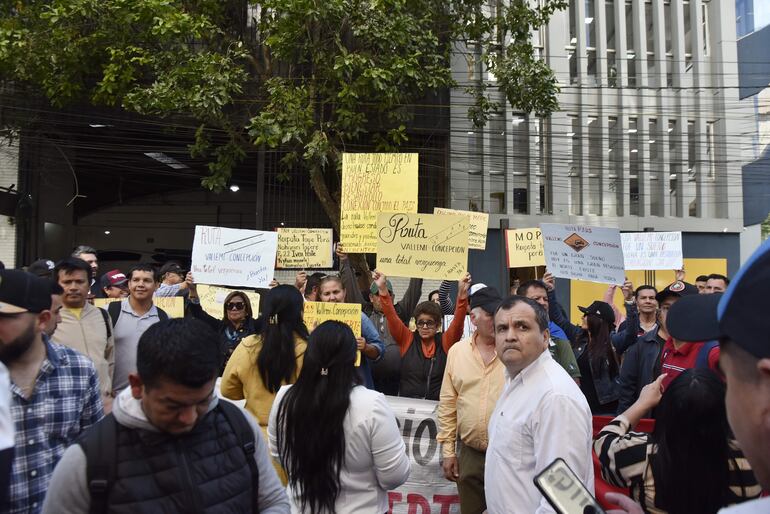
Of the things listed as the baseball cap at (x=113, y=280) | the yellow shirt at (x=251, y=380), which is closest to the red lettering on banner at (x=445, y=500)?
the yellow shirt at (x=251, y=380)

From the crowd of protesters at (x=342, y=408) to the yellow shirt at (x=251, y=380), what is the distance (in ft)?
0.04

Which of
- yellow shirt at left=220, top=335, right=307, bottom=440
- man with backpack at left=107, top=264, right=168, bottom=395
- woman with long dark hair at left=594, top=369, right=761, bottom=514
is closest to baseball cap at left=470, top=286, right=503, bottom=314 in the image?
yellow shirt at left=220, top=335, right=307, bottom=440

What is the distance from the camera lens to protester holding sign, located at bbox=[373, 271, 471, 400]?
5.77 metres

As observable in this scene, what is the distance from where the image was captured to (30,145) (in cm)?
1820

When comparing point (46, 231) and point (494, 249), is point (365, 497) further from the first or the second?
point (46, 231)

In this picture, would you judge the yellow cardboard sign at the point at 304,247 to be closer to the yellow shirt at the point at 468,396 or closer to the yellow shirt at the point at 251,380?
the yellow shirt at the point at 468,396

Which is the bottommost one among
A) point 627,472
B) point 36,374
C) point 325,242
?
point 627,472

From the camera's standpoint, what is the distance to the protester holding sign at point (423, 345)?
18.9 feet

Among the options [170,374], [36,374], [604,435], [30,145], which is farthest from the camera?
[30,145]

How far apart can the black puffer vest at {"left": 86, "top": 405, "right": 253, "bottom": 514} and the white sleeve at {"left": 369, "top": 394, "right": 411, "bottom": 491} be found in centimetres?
105

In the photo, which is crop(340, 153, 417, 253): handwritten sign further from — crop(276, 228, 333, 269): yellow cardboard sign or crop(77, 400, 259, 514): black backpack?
crop(77, 400, 259, 514): black backpack

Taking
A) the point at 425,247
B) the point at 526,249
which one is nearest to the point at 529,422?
the point at 425,247

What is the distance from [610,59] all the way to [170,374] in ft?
67.8

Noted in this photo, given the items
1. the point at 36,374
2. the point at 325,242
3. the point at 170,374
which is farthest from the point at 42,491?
the point at 325,242
